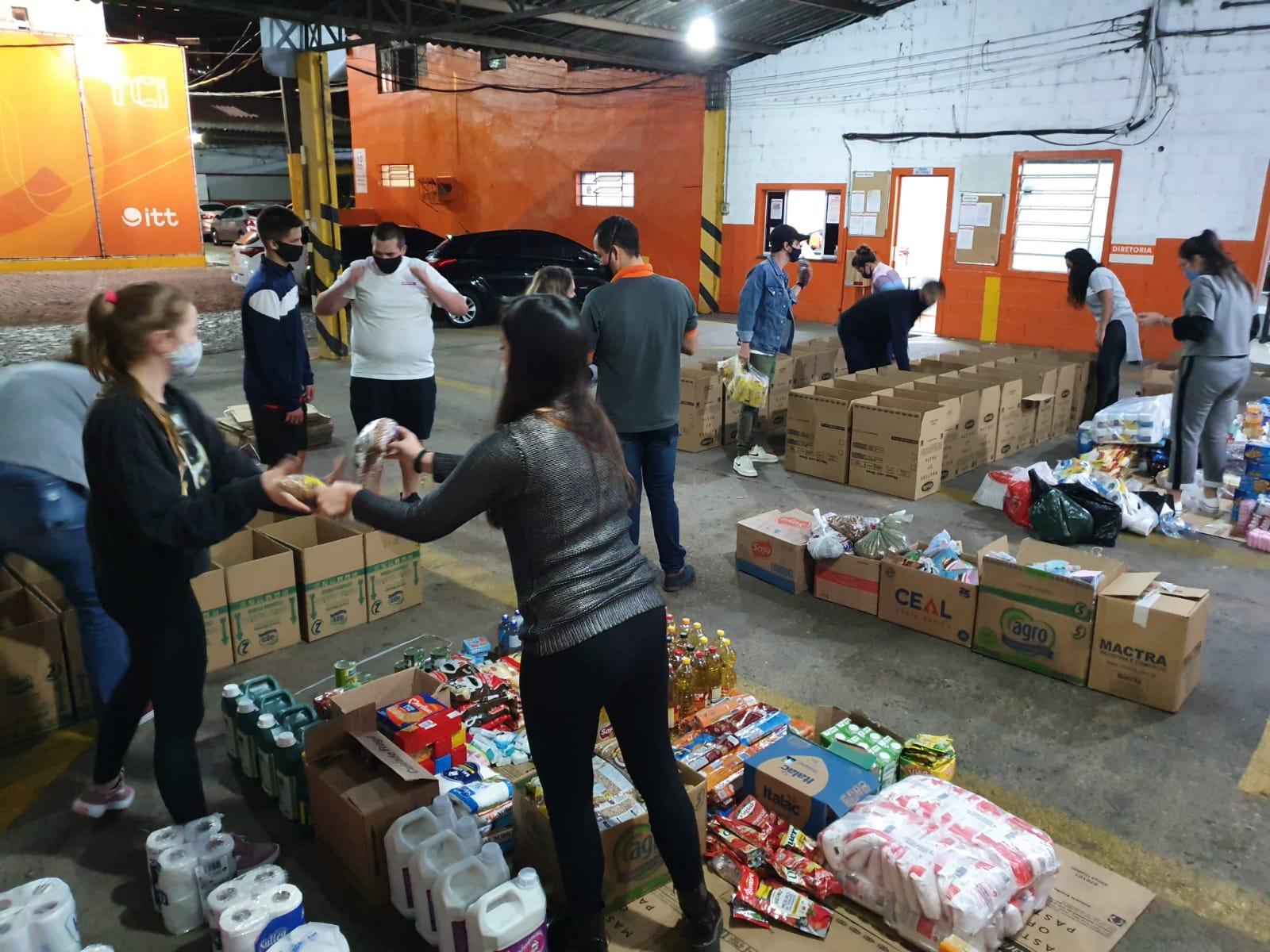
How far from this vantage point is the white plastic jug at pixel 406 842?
89.9 inches

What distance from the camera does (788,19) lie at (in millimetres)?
11914

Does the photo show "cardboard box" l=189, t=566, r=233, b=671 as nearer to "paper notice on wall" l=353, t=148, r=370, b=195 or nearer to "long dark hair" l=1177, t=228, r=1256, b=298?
"long dark hair" l=1177, t=228, r=1256, b=298

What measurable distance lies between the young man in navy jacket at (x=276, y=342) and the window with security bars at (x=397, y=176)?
1391 centimetres

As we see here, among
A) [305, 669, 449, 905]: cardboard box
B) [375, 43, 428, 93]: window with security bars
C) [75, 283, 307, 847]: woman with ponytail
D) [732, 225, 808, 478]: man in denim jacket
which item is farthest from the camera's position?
[375, 43, 428, 93]: window with security bars

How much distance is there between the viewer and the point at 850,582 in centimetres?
420

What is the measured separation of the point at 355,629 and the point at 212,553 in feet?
2.25

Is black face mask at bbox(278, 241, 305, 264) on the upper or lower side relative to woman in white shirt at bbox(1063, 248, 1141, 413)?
upper

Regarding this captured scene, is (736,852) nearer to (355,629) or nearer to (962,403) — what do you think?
(355,629)

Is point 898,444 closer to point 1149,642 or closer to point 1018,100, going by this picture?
point 1149,642

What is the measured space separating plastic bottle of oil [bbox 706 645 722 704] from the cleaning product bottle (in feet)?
5.20

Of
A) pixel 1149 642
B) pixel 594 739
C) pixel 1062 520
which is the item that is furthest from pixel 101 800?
pixel 1062 520

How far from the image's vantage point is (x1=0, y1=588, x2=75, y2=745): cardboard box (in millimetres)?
3061

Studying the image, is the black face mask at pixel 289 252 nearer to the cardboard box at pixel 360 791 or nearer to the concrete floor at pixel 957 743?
the concrete floor at pixel 957 743

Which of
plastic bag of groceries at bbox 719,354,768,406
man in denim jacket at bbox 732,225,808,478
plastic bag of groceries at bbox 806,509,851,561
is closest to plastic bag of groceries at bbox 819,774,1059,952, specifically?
plastic bag of groceries at bbox 806,509,851,561
